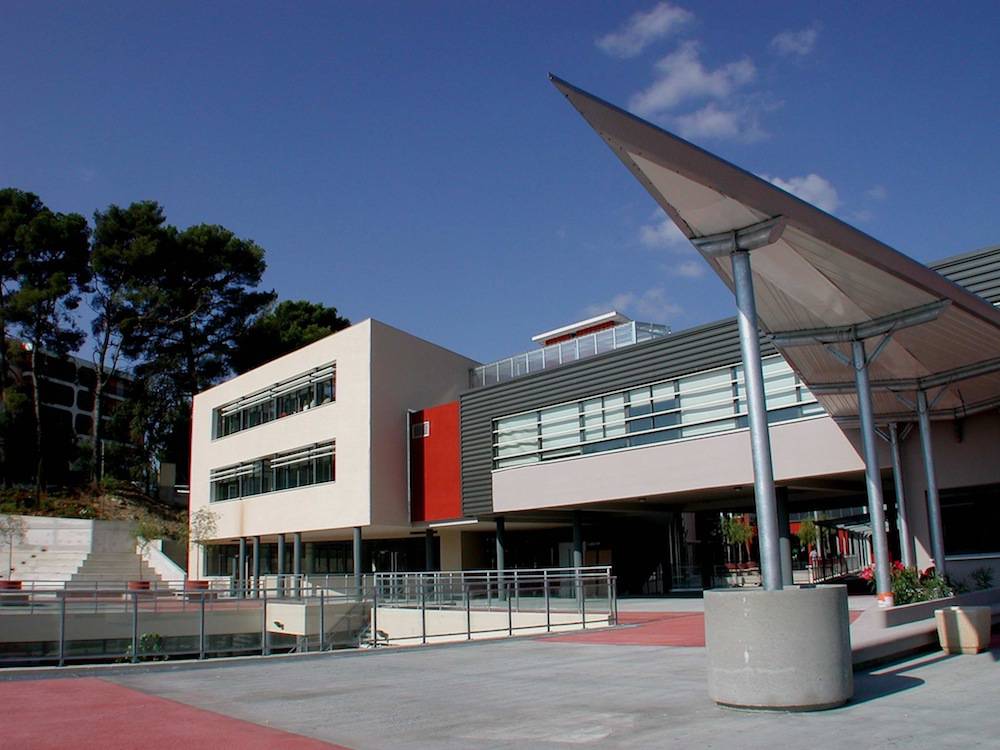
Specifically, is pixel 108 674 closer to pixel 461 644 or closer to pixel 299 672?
pixel 299 672

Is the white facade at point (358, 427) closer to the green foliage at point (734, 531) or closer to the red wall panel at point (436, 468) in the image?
the red wall panel at point (436, 468)

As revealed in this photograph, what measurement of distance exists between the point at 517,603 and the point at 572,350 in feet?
37.7

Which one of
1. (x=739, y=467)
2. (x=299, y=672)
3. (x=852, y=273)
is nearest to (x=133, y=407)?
(x=739, y=467)

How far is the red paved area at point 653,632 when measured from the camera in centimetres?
1503

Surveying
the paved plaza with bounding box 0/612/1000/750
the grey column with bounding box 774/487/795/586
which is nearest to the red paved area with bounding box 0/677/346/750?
the paved plaza with bounding box 0/612/1000/750

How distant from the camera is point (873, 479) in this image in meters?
13.9

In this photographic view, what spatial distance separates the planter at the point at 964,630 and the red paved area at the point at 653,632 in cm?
368

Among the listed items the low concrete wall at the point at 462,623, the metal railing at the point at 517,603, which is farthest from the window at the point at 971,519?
the low concrete wall at the point at 462,623

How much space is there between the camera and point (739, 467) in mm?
22922

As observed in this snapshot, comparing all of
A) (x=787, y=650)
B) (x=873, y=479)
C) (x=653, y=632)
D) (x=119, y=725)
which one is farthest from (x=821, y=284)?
(x=119, y=725)

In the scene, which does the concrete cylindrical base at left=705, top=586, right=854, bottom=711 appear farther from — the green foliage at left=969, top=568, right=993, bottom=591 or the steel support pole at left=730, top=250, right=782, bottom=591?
the green foliage at left=969, top=568, right=993, bottom=591

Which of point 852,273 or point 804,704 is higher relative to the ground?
point 852,273

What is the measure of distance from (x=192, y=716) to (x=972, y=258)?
684 inches

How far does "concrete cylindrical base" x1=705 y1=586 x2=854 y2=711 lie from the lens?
748 centimetres
